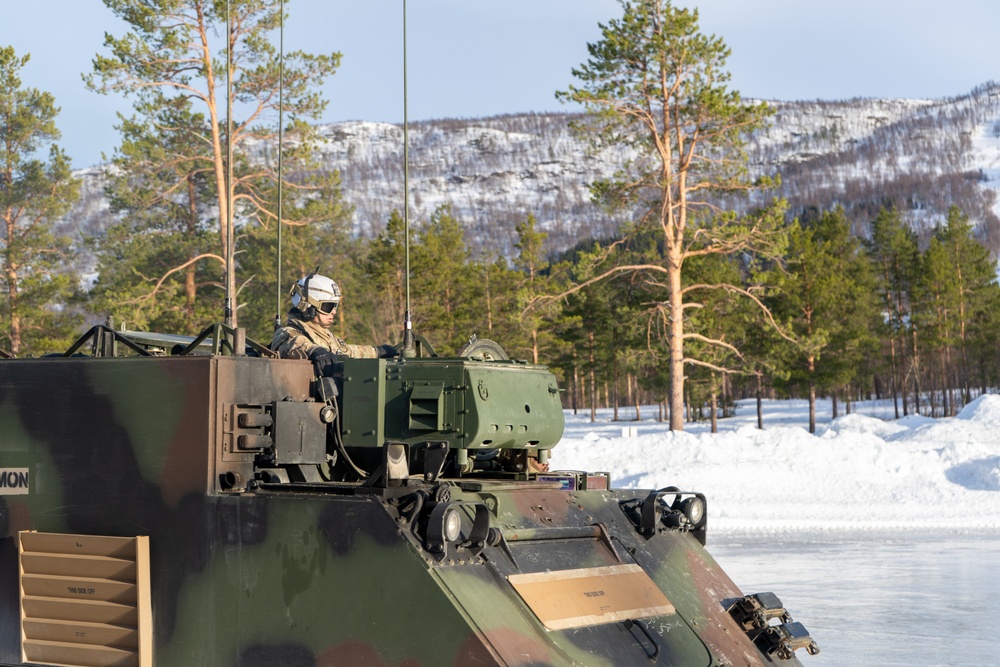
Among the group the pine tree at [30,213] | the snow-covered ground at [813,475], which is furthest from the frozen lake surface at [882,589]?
the pine tree at [30,213]

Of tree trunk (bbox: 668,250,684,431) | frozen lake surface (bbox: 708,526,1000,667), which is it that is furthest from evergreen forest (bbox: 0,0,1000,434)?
frozen lake surface (bbox: 708,526,1000,667)

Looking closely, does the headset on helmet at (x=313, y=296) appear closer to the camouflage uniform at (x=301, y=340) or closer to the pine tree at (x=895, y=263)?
the camouflage uniform at (x=301, y=340)

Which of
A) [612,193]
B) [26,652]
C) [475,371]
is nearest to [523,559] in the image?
[475,371]

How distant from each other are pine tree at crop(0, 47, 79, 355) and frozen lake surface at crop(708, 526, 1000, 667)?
27097 mm

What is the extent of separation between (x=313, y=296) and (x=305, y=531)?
204 cm

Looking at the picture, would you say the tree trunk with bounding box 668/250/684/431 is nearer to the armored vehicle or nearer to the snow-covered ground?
the snow-covered ground

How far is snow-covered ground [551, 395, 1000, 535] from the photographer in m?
22.1

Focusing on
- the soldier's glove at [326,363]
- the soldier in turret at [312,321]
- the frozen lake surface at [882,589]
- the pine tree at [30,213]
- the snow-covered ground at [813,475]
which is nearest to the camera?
the soldier's glove at [326,363]

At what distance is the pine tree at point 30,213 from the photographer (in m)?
39.6

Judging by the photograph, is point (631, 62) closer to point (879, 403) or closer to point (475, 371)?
point (475, 371)

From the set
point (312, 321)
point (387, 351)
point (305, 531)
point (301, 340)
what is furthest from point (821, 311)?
point (305, 531)

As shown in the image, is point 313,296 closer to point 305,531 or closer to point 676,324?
point 305,531

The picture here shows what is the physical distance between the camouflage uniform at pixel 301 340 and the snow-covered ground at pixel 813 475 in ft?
45.6

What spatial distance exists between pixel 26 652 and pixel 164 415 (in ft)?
4.58
